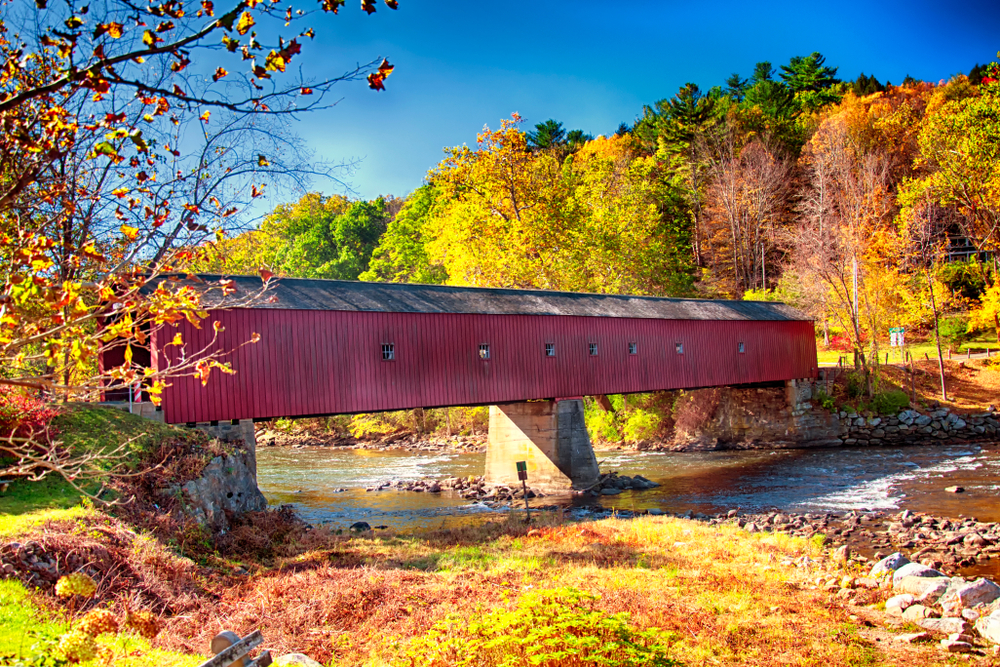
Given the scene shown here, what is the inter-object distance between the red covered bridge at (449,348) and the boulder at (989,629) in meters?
10.9

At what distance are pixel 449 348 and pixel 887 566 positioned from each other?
32.5 feet

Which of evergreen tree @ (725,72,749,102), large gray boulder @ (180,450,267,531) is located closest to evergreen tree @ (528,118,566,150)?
evergreen tree @ (725,72,749,102)

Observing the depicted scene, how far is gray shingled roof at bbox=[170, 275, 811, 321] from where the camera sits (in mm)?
13883

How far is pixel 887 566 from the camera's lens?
880 centimetres

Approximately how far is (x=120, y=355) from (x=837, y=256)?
25.3 metres

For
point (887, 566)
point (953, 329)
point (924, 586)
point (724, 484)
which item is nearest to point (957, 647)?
point (924, 586)

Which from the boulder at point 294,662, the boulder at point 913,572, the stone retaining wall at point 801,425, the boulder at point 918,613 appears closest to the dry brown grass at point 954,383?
the stone retaining wall at point 801,425

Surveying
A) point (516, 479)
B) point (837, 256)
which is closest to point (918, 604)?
point (516, 479)

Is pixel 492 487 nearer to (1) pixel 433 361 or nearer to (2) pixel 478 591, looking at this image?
(1) pixel 433 361

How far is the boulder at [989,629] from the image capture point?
260 inches

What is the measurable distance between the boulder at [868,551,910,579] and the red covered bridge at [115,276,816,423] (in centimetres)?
942

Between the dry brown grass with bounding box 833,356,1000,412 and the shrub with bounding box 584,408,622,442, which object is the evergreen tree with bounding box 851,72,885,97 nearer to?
the dry brown grass with bounding box 833,356,1000,412

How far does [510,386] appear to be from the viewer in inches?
664

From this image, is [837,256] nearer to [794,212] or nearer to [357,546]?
[794,212]
